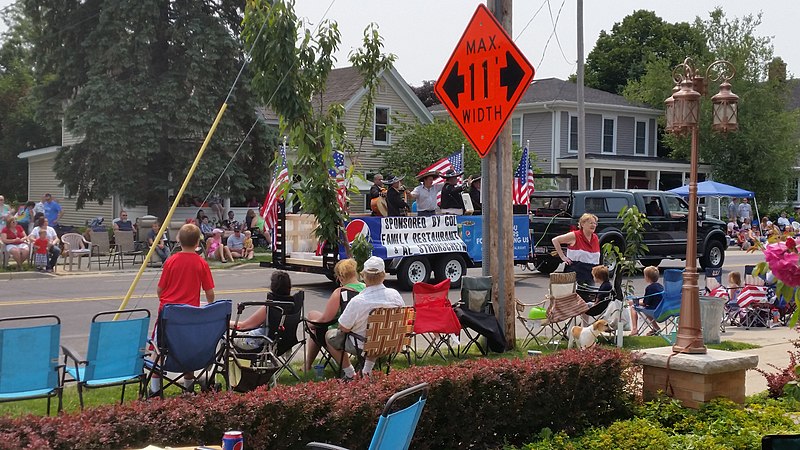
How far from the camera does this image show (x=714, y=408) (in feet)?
24.6

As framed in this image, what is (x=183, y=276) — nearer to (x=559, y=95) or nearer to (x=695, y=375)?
(x=695, y=375)

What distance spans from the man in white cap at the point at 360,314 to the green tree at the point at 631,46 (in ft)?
193

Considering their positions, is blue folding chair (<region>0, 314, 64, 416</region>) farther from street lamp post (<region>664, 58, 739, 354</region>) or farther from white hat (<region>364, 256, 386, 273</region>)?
street lamp post (<region>664, 58, 739, 354</region>)

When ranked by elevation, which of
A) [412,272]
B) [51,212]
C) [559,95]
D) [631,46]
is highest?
[631,46]

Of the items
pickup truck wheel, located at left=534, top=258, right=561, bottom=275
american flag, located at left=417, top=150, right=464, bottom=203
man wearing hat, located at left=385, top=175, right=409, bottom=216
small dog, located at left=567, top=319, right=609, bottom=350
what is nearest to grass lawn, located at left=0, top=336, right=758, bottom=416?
small dog, located at left=567, top=319, right=609, bottom=350

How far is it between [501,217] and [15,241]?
50.8 ft

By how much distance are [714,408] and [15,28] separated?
192 ft

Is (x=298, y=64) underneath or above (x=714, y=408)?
above

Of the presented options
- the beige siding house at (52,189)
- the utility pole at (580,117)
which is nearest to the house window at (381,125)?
the utility pole at (580,117)

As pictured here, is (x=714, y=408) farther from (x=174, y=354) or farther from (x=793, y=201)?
(x=793, y=201)

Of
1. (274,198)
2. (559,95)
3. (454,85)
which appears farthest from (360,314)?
(559,95)

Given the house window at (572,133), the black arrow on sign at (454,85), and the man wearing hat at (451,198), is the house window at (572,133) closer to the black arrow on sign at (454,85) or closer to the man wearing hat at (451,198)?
the man wearing hat at (451,198)

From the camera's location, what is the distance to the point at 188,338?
7.39 metres

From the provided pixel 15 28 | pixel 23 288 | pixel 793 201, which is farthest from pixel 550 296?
pixel 15 28
